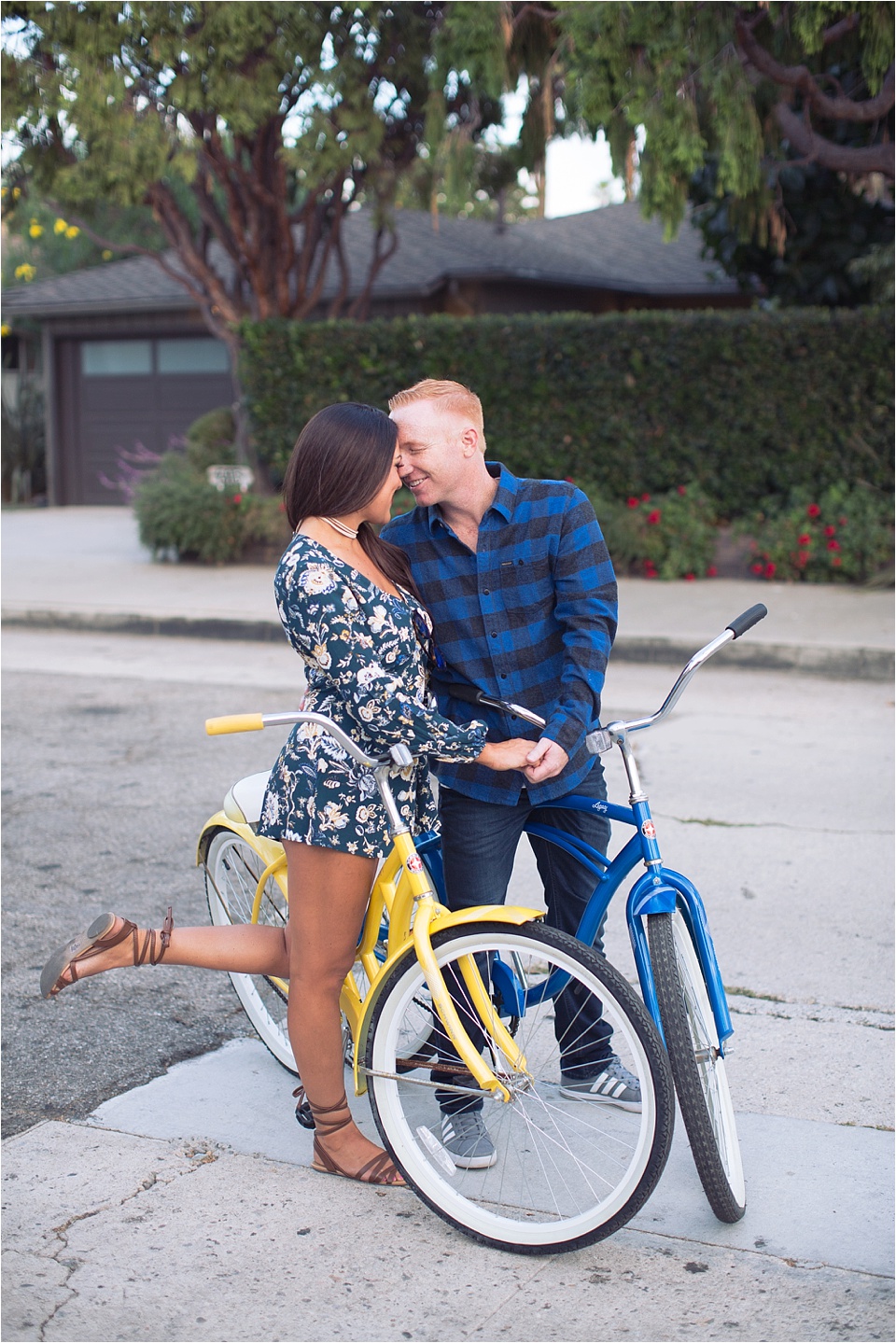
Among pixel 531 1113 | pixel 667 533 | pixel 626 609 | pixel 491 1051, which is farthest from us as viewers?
pixel 667 533

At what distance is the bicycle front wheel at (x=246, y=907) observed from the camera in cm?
349

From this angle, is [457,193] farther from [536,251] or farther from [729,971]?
[536,251]

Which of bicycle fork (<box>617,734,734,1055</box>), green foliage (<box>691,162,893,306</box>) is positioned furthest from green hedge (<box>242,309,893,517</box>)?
bicycle fork (<box>617,734,734,1055</box>)

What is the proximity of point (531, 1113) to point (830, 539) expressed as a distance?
33.6ft

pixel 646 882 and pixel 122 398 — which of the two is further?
pixel 122 398

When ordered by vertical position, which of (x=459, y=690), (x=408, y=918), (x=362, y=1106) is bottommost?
(x=362, y=1106)

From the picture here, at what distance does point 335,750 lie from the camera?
2.82m

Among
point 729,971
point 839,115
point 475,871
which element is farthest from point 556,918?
point 839,115

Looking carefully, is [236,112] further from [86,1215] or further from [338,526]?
[86,1215]

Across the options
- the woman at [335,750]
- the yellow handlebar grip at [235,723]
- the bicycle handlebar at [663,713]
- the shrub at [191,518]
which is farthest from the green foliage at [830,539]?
the yellow handlebar grip at [235,723]

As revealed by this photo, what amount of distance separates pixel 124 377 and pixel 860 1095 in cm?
2372

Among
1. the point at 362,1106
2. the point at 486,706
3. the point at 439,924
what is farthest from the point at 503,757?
the point at 362,1106

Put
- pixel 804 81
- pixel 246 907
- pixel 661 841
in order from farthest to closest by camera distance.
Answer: pixel 804 81 → pixel 661 841 → pixel 246 907

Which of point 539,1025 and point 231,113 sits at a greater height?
point 231,113
